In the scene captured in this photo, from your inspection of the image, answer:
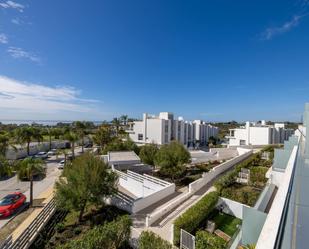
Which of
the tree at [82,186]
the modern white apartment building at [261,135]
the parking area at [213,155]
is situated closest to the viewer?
the tree at [82,186]

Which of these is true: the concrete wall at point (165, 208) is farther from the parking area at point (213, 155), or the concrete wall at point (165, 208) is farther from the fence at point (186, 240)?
the parking area at point (213, 155)

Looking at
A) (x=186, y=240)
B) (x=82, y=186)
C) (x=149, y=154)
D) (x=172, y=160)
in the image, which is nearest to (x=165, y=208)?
(x=186, y=240)

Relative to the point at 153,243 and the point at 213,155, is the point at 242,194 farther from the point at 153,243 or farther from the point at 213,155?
the point at 213,155

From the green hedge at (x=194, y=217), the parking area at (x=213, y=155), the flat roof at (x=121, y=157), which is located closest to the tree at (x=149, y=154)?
the flat roof at (x=121, y=157)

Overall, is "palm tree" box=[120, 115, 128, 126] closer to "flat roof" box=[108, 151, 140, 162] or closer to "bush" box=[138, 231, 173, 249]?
"flat roof" box=[108, 151, 140, 162]

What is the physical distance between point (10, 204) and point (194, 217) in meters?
14.9

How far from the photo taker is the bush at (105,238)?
8.00 m

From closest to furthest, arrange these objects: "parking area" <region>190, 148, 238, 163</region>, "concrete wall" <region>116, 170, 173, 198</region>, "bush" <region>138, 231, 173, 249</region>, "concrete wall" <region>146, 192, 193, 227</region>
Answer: "bush" <region>138, 231, 173, 249</region> → "concrete wall" <region>146, 192, 193, 227</region> → "concrete wall" <region>116, 170, 173, 198</region> → "parking area" <region>190, 148, 238, 163</region>

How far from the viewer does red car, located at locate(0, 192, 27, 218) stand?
14.6m

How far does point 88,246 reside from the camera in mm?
7797

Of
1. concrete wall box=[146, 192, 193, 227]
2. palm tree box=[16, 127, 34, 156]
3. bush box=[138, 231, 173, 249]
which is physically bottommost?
concrete wall box=[146, 192, 193, 227]

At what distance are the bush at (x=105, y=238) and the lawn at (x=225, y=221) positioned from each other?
656 centimetres

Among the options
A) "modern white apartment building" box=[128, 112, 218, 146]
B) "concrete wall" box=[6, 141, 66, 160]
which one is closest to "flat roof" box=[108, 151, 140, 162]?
"modern white apartment building" box=[128, 112, 218, 146]

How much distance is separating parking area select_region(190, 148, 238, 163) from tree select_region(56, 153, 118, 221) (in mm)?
21024
